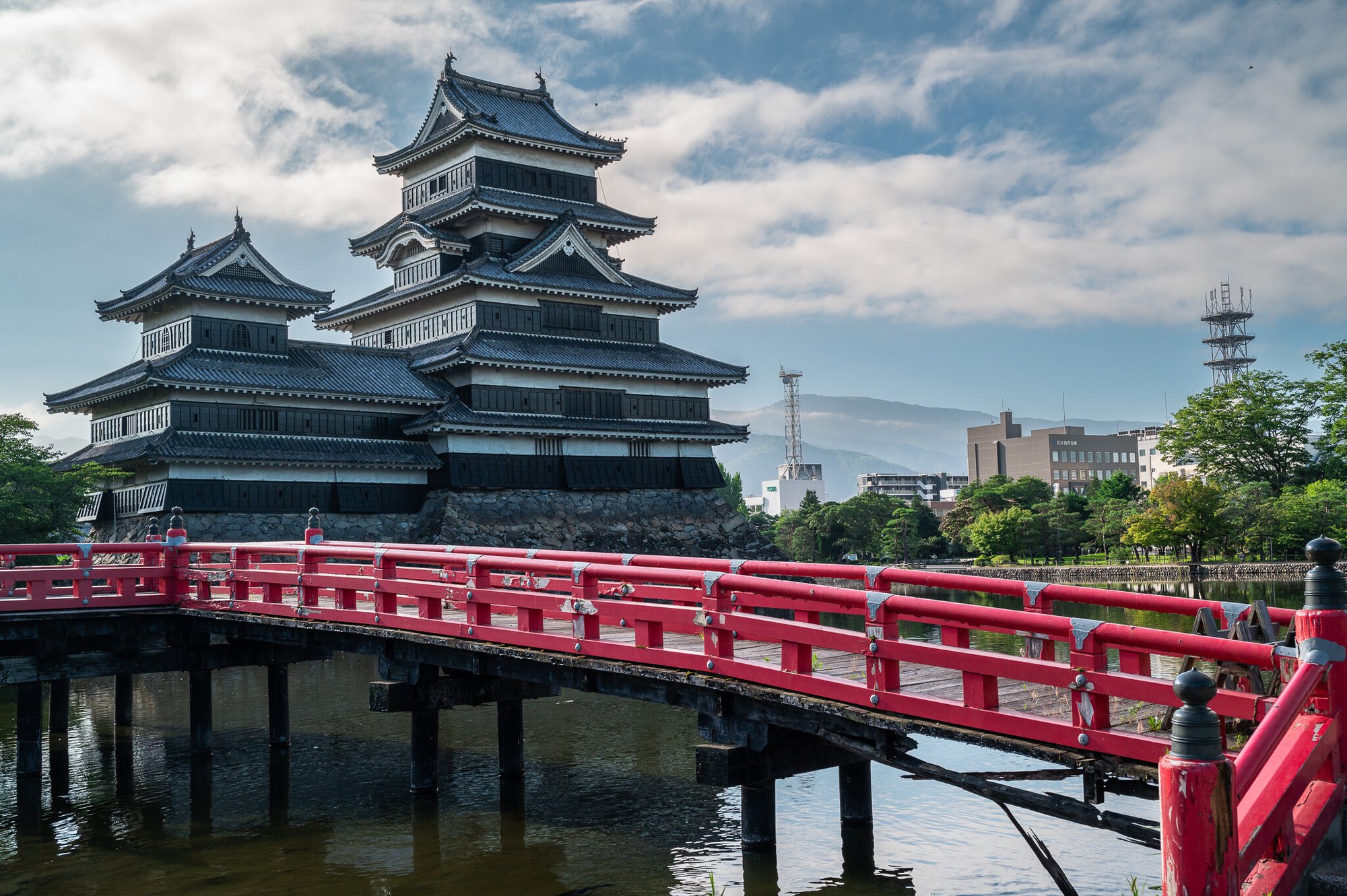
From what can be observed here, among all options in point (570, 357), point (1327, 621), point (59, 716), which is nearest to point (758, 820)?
point (1327, 621)

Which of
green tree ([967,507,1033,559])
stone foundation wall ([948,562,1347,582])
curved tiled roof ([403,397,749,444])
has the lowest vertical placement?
stone foundation wall ([948,562,1347,582])

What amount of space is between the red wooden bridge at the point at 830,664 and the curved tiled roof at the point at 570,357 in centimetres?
2743

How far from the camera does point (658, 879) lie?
14.7 meters

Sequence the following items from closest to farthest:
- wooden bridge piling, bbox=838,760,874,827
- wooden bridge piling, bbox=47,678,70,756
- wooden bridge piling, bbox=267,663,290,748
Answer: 1. wooden bridge piling, bbox=838,760,874,827
2. wooden bridge piling, bbox=267,663,290,748
3. wooden bridge piling, bbox=47,678,70,756

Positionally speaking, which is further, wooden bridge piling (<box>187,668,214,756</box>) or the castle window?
the castle window

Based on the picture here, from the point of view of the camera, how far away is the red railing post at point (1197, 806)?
5.71 meters

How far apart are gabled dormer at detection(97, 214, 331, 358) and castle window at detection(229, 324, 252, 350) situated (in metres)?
0.03

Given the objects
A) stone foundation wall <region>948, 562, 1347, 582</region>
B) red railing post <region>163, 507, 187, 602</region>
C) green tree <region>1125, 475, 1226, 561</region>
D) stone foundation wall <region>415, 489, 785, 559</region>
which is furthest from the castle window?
green tree <region>1125, 475, 1226, 561</region>

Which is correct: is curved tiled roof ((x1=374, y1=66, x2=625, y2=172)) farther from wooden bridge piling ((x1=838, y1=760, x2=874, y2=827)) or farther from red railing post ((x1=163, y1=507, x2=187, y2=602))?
wooden bridge piling ((x1=838, y1=760, x2=874, y2=827))

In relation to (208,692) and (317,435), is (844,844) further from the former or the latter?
(317,435)

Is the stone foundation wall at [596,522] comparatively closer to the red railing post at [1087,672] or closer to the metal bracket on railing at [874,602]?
the metal bracket on railing at [874,602]

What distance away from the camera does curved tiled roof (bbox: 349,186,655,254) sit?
53.7 metres

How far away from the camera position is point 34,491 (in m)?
39.3

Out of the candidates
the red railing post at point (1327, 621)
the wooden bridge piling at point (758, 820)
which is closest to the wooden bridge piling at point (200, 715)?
the wooden bridge piling at point (758, 820)
